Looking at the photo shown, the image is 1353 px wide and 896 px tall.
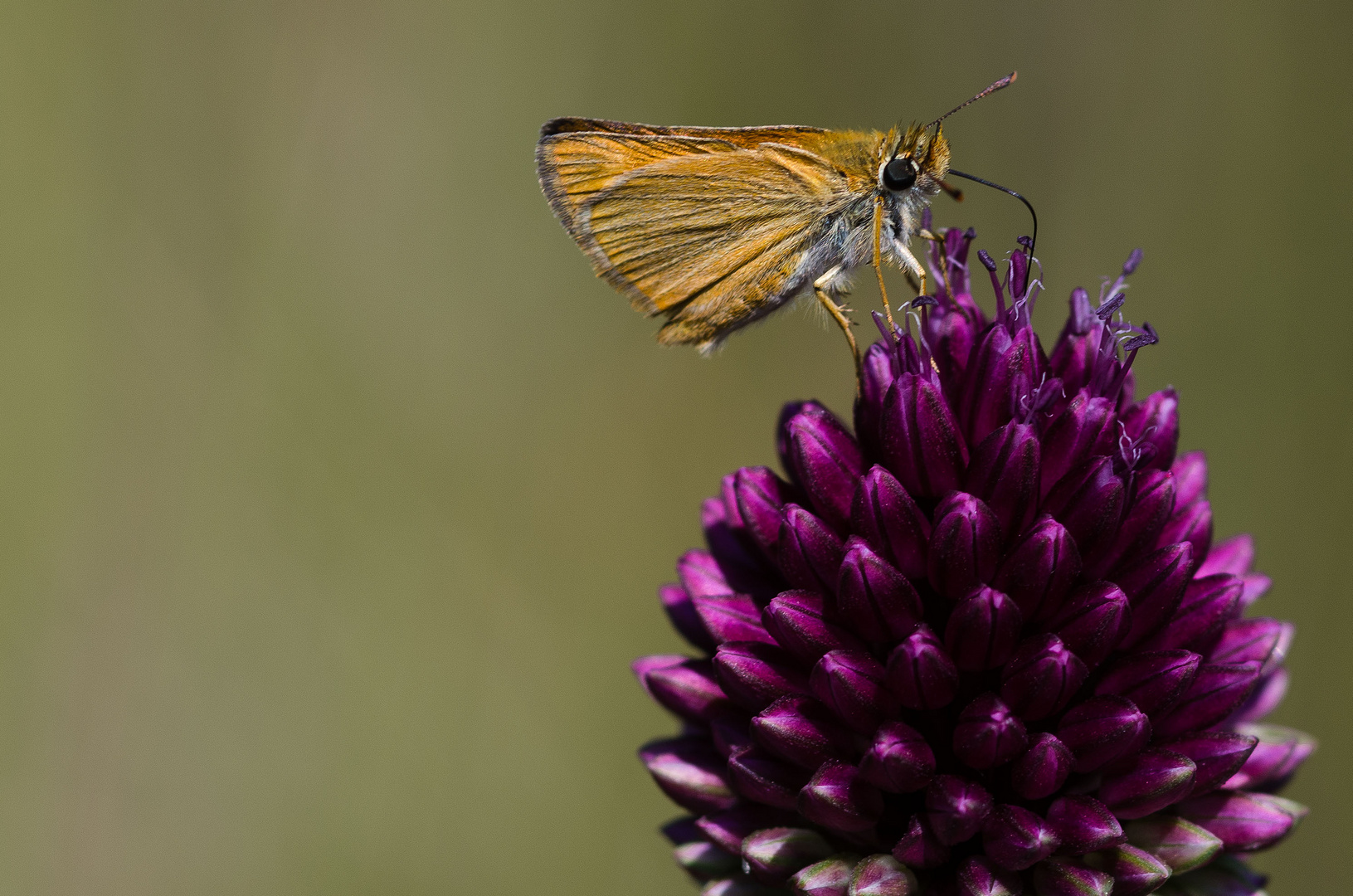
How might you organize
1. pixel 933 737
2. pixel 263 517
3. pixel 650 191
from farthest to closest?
pixel 263 517, pixel 650 191, pixel 933 737

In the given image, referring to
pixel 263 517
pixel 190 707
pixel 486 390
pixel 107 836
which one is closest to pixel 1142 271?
pixel 486 390

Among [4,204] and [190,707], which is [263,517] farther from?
[4,204]

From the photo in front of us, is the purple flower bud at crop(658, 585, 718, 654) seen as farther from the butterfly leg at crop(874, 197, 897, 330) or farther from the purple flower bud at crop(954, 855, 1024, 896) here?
the butterfly leg at crop(874, 197, 897, 330)

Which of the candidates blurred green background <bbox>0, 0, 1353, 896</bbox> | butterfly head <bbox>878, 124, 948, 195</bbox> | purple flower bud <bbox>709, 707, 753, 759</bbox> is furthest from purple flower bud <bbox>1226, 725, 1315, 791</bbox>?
blurred green background <bbox>0, 0, 1353, 896</bbox>

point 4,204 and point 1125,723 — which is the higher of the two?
point 4,204

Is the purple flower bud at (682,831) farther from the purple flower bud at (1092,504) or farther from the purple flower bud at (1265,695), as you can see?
the purple flower bud at (1265,695)

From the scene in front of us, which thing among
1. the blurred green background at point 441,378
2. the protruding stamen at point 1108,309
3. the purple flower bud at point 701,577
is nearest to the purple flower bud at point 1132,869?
the purple flower bud at point 701,577
